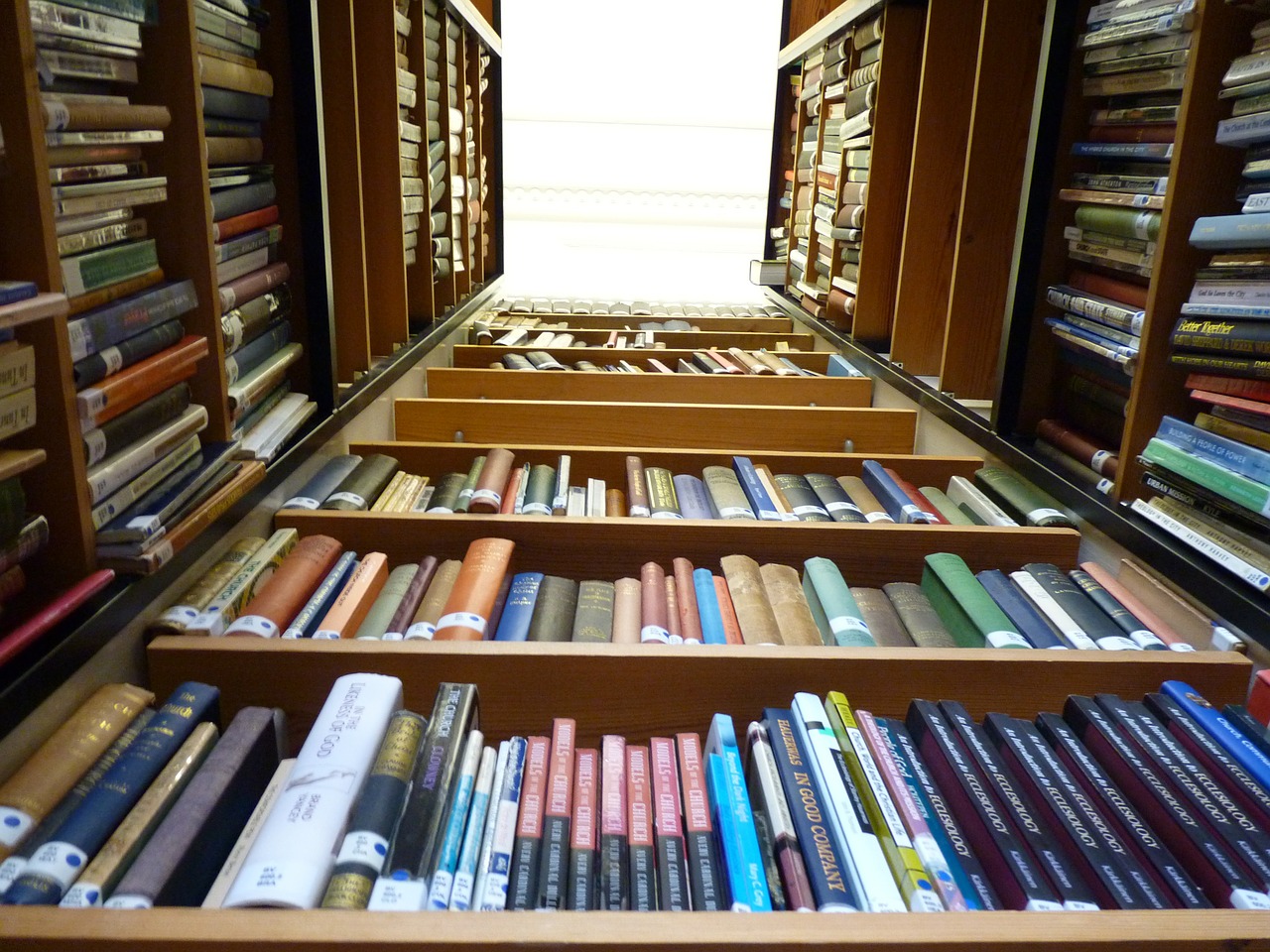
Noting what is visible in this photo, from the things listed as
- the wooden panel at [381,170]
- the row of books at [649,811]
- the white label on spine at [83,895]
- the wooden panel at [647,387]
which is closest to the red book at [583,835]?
the row of books at [649,811]

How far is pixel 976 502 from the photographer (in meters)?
2.02

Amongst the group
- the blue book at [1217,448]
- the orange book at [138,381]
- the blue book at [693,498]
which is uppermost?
the orange book at [138,381]

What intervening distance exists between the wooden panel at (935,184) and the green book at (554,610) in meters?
1.87

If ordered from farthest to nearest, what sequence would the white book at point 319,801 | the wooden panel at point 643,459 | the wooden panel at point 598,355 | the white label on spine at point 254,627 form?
the wooden panel at point 598,355
the wooden panel at point 643,459
the white label on spine at point 254,627
the white book at point 319,801

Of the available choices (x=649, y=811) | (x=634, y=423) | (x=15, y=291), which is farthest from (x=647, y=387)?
(x=15, y=291)

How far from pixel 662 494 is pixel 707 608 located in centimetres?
47

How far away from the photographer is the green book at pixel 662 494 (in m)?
1.87

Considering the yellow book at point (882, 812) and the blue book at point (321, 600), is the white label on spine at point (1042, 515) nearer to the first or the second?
the yellow book at point (882, 812)

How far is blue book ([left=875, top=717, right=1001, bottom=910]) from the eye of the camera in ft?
3.21

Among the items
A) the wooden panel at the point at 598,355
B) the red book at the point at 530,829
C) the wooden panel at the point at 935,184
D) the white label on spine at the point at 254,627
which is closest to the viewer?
the red book at the point at 530,829

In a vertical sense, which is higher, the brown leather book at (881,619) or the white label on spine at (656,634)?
the white label on spine at (656,634)

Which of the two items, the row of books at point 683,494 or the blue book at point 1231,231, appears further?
the row of books at point 683,494

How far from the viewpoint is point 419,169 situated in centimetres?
342

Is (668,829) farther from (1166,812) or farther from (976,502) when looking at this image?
(976,502)
